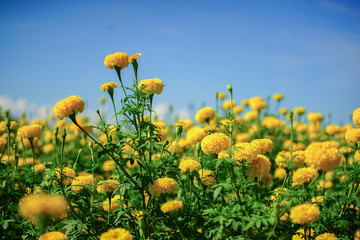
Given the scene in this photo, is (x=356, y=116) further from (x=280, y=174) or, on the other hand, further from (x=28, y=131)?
(x=28, y=131)

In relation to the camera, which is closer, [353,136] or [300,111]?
[353,136]

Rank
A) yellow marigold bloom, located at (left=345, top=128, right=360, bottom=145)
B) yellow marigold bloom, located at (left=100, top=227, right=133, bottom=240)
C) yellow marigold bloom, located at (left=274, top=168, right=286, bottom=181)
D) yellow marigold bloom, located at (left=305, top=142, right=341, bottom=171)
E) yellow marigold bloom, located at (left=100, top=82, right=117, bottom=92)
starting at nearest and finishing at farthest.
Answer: yellow marigold bloom, located at (left=100, top=227, right=133, bottom=240), yellow marigold bloom, located at (left=305, top=142, right=341, bottom=171), yellow marigold bloom, located at (left=100, top=82, right=117, bottom=92), yellow marigold bloom, located at (left=345, top=128, right=360, bottom=145), yellow marigold bloom, located at (left=274, top=168, right=286, bottom=181)

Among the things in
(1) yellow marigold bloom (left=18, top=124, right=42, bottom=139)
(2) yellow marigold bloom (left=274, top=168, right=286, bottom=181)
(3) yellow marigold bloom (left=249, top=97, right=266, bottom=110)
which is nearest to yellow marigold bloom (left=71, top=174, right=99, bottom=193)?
(1) yellow marigold bloom (left=18, top=124, right=42, bottom=139)

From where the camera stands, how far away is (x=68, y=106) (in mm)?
2029

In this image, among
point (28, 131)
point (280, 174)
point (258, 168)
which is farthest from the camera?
point (280, 174)

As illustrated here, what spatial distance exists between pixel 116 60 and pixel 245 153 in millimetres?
1158

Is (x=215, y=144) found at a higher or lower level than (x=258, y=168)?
higher

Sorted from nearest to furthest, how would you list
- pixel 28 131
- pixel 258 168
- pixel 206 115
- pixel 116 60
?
pixel 258 168, pixel 116 60, pixel 28 131, pixel 206 115

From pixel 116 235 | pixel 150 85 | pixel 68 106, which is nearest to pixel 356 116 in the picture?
pixel 150 85

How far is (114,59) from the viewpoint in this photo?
232 centimetres

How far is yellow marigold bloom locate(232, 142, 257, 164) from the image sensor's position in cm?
192

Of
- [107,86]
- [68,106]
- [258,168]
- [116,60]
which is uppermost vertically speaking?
[116,60]

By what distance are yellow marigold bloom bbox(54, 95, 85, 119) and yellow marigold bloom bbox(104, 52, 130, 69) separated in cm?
39

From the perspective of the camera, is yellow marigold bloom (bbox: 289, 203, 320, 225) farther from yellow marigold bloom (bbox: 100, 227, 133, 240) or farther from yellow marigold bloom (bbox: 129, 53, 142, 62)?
yellow marigold bloom (bbox: 129, 53, 142, 62)
